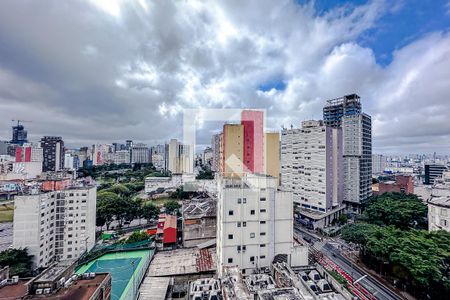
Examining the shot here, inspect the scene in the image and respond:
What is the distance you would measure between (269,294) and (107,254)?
12994 mm

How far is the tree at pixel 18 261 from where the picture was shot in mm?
11309

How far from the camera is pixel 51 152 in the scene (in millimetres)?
45219

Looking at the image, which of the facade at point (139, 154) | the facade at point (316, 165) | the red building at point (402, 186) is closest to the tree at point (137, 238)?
the facade at point (316, 165)

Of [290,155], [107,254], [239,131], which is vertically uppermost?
[239,131]

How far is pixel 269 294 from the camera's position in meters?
6.86

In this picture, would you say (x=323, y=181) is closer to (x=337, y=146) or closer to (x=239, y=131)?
(x=337, y=146)

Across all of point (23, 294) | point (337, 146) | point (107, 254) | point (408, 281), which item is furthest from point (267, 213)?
point (337, 146)

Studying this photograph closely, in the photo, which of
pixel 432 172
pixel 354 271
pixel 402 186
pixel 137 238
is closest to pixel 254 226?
pixel 354 271

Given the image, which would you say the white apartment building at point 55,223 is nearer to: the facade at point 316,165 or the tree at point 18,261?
the tree at point 18,261

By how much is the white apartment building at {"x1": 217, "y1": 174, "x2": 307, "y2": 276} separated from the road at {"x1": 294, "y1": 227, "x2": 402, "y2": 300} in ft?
15.0

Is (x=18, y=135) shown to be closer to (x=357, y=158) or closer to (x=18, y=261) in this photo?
(x=18, y=261)

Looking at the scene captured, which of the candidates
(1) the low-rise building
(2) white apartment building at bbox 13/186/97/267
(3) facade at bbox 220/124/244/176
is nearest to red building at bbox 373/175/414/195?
(3) facade at bbox 220/124/244/176

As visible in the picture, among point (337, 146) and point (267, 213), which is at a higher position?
point (337, 146)

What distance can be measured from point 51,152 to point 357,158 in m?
55.6
